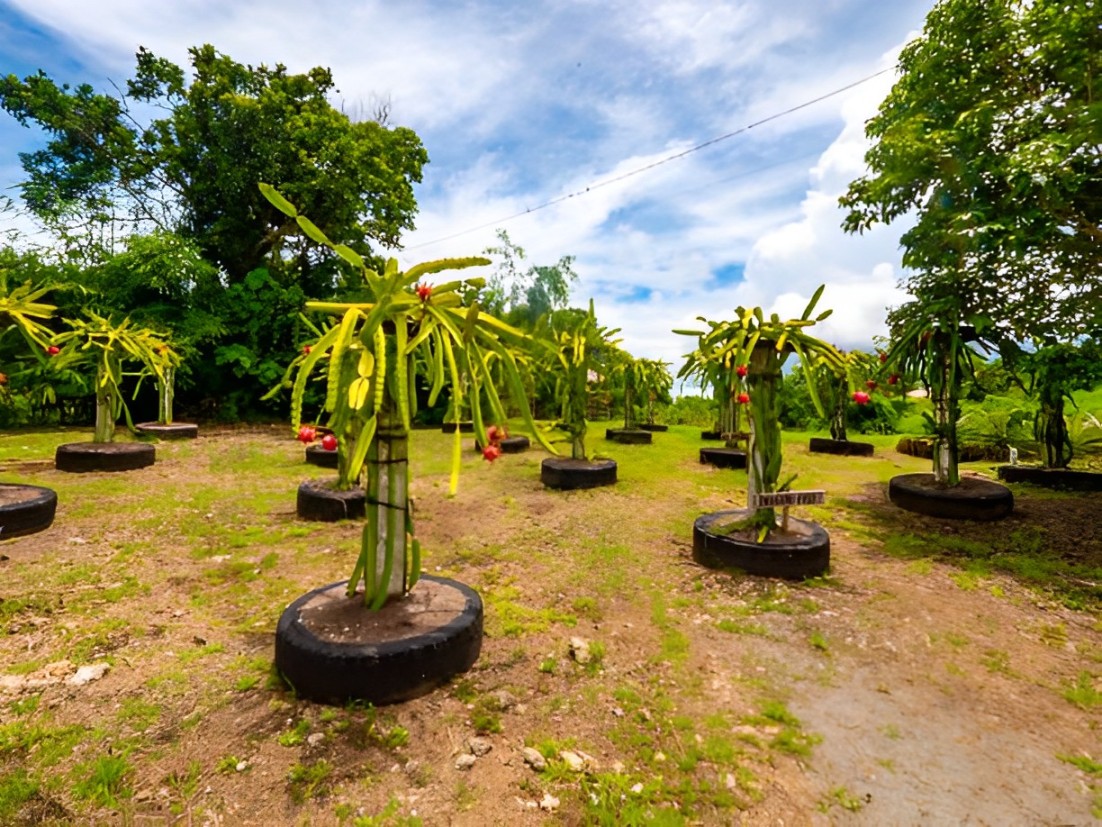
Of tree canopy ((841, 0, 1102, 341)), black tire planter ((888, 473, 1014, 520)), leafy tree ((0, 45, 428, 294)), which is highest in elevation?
leafy tree ((0, 45, 428, 294))

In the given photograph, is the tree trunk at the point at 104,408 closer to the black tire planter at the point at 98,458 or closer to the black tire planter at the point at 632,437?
the black tire planter at the point at 98,458

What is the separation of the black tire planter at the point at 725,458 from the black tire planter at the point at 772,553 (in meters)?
4.55

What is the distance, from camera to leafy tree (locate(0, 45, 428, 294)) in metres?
15.0

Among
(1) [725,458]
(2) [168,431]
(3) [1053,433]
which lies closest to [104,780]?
(1) [725,458]

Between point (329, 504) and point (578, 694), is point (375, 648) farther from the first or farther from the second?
point (329, 504)

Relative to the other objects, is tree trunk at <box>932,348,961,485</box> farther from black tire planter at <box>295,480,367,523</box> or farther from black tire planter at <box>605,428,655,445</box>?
black tire planter at <box>295,480,367,523</box>

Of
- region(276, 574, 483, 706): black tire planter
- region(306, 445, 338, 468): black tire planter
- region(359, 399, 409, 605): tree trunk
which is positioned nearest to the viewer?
region(276, 574, 483, 706): black tire planter

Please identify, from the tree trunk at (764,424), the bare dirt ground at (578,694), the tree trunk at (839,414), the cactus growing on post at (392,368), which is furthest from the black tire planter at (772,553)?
the tree trunk at (839,414)

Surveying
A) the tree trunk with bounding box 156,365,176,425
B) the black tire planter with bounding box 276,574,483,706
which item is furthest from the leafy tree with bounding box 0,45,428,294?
the black tire planter with bounding box 276,574,483,706

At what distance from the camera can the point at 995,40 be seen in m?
5.38

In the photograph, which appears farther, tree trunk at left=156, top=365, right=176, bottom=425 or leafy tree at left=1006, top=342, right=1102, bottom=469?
tree trunk at left=156, top=365, right=176, bottom=425

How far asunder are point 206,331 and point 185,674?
44.6ft

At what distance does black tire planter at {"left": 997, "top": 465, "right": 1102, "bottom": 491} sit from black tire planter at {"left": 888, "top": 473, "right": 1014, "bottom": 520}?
5.36ft

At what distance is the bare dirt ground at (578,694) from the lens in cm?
187
